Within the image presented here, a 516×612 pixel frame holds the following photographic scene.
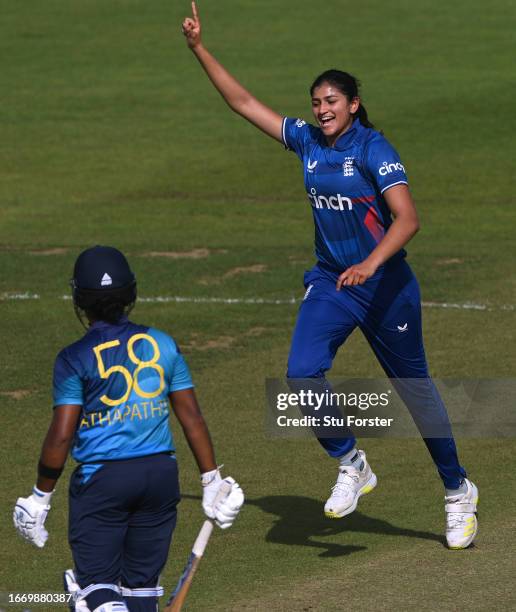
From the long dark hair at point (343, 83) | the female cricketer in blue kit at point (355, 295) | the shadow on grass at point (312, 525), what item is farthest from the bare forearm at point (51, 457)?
the long dark hair at point (343, 83)

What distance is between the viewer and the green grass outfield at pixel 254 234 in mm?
9031

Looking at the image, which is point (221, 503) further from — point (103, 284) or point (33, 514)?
point (103, 284)

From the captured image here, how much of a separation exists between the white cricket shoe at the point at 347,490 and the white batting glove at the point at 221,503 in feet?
8.90

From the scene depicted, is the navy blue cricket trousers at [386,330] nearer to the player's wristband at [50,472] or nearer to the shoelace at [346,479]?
the shoelace at [346,479]

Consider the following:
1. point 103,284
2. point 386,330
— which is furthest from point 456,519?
point 103,284

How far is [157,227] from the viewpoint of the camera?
2305cm

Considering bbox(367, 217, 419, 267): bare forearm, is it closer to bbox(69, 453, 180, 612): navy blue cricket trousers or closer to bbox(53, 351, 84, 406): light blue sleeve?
bbox(69, 453, 180, 612): navy blue cricket trousers

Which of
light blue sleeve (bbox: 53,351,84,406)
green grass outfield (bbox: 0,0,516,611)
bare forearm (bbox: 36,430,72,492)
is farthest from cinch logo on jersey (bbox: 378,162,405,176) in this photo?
bare forearm (bbox: 36,430,72,492)

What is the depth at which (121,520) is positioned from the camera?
663 cm

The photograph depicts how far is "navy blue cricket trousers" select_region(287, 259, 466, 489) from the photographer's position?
926 centimetres

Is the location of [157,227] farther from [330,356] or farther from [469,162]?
[330,356]

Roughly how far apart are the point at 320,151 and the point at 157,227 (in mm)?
13759

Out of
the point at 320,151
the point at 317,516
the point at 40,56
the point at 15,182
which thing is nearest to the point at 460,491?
the point at 317,516

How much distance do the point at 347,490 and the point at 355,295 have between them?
50.8 inches
